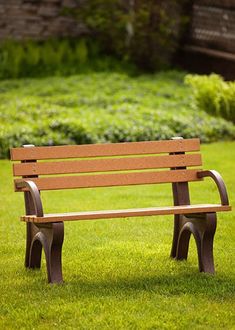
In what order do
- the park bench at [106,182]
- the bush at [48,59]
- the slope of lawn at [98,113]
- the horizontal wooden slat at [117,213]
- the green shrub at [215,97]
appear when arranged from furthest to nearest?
the bush at [48,59]
the slope of lawn at [98,113]
the green shrub at [215,97]
the park bench at [106,182]
the horizontal wooden slat at [117,213]

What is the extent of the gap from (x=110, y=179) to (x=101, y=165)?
12 centimetres

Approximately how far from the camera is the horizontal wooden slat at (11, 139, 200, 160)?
22.3 ft

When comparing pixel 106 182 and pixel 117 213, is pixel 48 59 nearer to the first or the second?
pixel 106 182

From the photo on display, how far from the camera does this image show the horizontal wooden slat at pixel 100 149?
22.3 ft

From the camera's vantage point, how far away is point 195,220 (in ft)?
22.1

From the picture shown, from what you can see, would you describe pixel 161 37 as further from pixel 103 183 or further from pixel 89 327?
pixel 89 327

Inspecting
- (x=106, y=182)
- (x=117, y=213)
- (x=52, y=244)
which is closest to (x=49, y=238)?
(x=52, y=244)

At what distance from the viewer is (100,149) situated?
6.93 m

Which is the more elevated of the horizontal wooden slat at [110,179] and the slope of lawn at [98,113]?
the horizontal wooden slat at [110,179]

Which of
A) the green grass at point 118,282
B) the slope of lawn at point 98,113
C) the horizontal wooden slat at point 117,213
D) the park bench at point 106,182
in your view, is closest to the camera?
the green grass at point 118,282

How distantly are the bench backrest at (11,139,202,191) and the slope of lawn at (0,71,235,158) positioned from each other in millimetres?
6066

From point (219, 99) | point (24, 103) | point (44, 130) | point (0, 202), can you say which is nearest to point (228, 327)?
point (0, 202)

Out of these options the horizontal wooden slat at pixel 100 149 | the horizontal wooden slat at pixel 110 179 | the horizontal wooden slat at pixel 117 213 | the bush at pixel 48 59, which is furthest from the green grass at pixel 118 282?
the bush at pixel 48 59

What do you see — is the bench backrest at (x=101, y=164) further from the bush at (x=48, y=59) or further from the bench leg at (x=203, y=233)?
the bush at (x=48, y=59)
